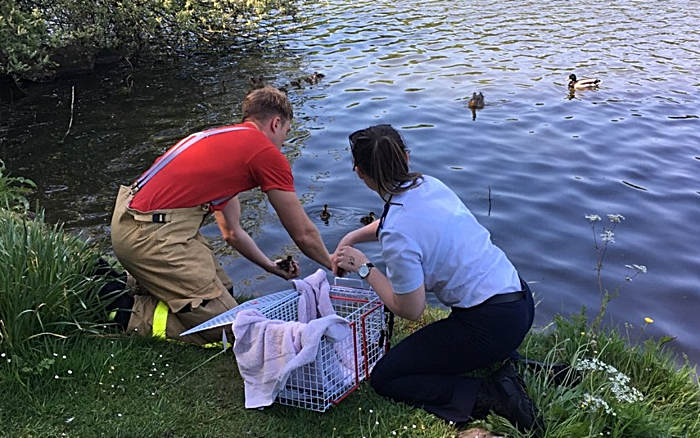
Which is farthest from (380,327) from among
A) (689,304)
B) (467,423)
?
(689,304)

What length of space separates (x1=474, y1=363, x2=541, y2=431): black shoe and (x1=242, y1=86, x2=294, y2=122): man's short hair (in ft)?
8.62

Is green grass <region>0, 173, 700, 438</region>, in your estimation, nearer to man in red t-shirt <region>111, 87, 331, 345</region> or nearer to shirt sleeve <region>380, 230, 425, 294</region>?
man in red t-shirt <region>111, 87, 331, 345</region>

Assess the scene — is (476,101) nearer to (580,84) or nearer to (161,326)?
(580,84)

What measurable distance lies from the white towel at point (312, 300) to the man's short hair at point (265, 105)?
4.48 feet

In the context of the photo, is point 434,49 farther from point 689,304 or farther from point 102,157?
point 689,304

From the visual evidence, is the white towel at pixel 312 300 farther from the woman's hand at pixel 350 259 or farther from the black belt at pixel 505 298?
the black belt at pixel 505 298

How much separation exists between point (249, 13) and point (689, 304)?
13856 mm

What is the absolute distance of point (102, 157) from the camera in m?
10.7

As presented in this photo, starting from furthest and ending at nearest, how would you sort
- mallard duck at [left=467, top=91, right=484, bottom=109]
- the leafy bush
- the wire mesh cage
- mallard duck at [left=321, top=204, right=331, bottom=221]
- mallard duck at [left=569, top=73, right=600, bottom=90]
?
mallard duck at [left=569, top=73, right=600, bottom=90], mallard duck at [left=467, top=91, right=484, bottom=109], mallard duck at [left=321, top=204, right=331, bottom=221], the leafy bush, the wire mesh cage

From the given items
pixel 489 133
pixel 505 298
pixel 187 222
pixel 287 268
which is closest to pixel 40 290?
pixel 187 222

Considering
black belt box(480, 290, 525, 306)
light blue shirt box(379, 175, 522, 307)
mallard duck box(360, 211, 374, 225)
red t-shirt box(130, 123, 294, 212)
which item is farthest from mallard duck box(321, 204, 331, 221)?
black belt box(480, 290, 525, 306)

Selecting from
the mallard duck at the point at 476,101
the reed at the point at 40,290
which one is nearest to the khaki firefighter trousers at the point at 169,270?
the reed at the point at 40,290

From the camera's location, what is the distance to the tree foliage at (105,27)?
38.0ft

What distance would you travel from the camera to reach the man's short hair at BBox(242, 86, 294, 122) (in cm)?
523
